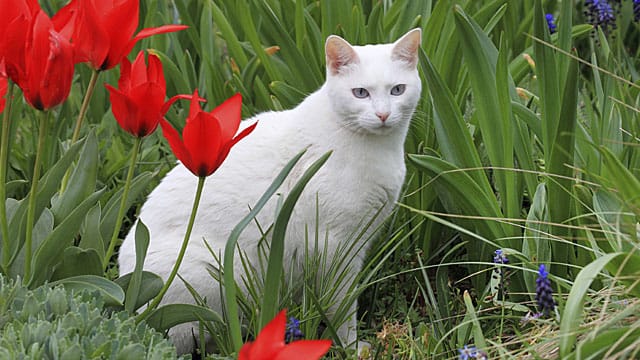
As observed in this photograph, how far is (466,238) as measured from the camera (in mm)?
2988

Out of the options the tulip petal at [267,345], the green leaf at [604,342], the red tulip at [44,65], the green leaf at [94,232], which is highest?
the red tulip at [44,65]

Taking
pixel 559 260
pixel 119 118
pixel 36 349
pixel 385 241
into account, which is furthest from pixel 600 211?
pixel 36 349

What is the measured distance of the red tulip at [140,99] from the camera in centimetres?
202

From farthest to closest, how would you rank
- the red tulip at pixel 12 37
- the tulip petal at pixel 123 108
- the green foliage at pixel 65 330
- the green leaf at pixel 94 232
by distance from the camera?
the green leaf at pixel 94 232 < the tulip petal at pixel 123 108 < the red tulip at pixel 12 37 < the green foliage at pixel 65 330

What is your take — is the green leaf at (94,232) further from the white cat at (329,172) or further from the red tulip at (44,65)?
the red tulip at (44,65)

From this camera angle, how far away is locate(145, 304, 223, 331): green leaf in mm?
2340

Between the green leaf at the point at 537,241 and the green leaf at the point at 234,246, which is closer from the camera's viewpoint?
the green leaf at the point at 234,246

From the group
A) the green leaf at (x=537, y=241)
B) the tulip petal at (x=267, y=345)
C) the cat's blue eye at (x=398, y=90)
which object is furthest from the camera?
the cat's blue eye at (x=398, y=90)

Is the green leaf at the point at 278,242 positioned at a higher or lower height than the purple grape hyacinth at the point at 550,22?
lower

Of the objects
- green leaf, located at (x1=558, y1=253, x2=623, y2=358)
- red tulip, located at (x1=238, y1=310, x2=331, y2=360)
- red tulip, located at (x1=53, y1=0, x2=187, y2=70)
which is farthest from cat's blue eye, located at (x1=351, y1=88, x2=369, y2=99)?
red tulip, located at (x1=238, y1=310, x2=331, y2=360)

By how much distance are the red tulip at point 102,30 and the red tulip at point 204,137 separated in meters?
0.20

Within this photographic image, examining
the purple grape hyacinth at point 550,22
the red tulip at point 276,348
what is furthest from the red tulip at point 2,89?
the purple grape hyacinth at point 550,22

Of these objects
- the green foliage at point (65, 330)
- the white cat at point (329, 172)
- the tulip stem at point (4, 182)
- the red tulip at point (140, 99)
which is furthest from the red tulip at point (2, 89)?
the white cat at point (329, 172)

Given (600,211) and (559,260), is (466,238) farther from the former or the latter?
(600,211)
